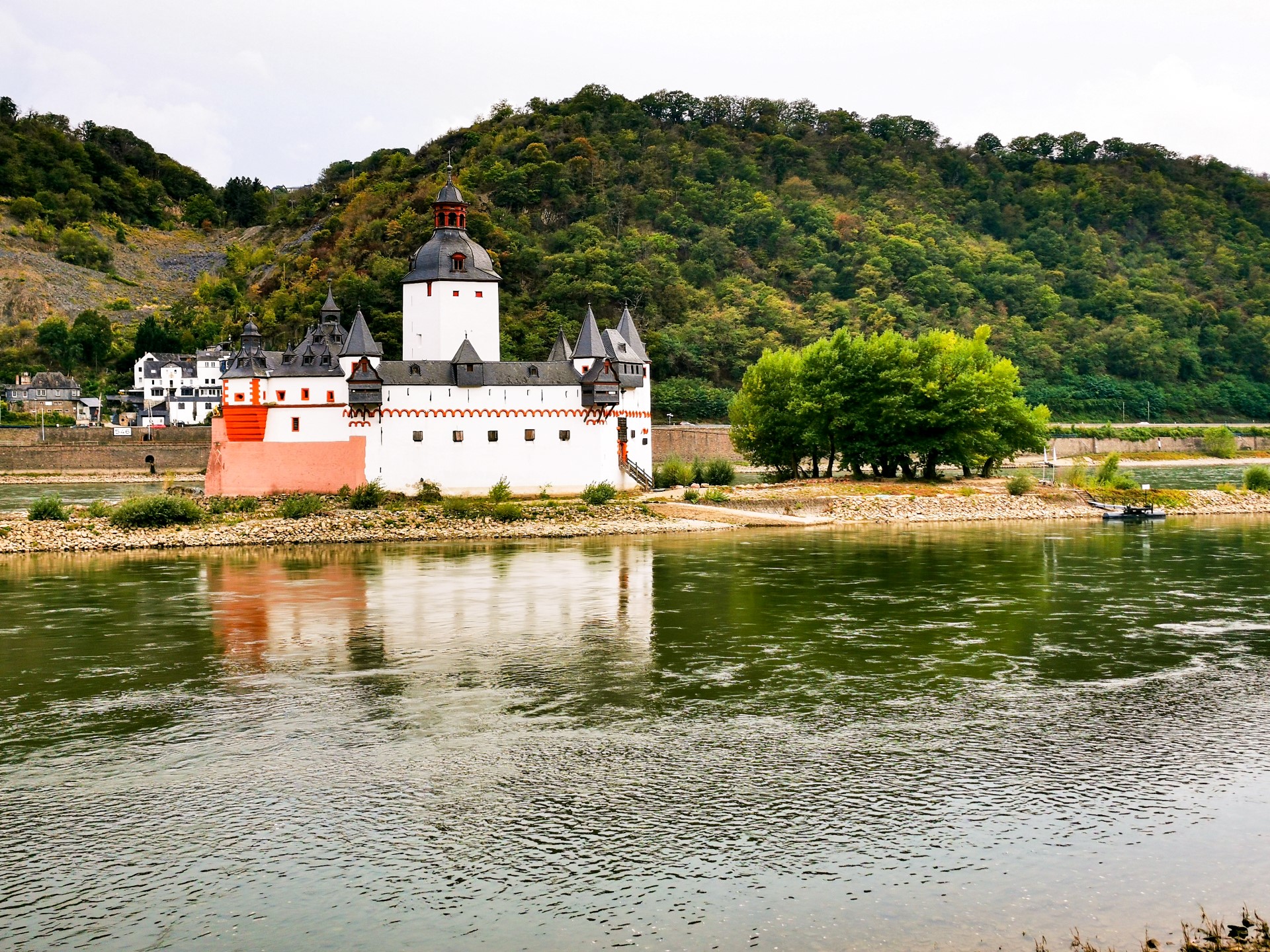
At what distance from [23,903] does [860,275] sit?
115m

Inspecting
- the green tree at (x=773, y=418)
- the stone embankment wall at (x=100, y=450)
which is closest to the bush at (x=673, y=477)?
the green tree at (x=773, y=418)

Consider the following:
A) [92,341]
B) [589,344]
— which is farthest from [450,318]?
[92,341]

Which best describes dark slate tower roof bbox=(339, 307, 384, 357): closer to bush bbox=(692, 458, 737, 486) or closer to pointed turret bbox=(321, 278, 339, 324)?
pointed turret bbox=(321, 278, 339, 324)

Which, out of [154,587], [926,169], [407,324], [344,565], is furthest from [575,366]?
[926,169]

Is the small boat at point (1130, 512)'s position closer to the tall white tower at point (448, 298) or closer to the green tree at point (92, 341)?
the tall white tower at point (448, 298)

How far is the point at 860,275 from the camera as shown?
399ft

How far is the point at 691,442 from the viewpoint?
86375 millimetres

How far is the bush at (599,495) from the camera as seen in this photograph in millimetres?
49750

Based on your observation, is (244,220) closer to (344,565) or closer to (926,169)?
(926,169)

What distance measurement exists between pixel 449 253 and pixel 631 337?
9.66 metres

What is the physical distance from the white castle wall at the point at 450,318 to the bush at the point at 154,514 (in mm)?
11285

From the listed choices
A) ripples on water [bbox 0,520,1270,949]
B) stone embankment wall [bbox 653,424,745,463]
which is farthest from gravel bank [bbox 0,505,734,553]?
stone embankment wall [bbox 653,424,745,463]

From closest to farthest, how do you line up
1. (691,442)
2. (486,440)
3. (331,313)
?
(486,440) < (331,313) < (691,442)

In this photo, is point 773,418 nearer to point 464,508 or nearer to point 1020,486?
point 1020,486
